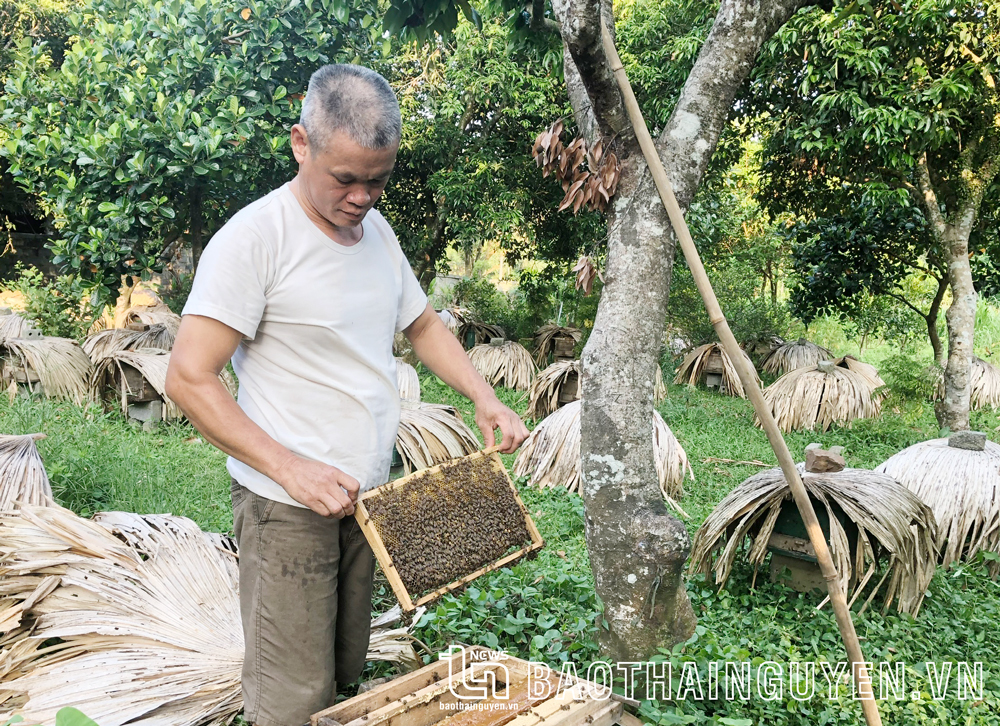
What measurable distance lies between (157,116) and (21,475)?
14.4 feet

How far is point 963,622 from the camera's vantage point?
3.71 metres

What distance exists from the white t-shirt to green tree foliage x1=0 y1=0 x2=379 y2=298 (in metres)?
5.56

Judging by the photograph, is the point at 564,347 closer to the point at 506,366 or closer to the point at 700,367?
the point at 506,366

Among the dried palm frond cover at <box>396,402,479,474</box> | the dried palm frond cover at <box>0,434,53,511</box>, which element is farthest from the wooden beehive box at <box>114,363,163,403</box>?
the dried palm frond cover at <box>0,434,53,511</box>

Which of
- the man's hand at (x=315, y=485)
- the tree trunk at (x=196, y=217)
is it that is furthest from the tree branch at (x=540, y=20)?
the tree trunk at (x=196, y=217)

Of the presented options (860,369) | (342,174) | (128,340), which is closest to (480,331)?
(128,340)

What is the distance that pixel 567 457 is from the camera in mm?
6156

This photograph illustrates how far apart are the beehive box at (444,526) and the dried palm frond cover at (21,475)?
255 cm

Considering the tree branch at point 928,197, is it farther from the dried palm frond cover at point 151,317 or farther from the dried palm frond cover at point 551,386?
the dried palm frond cover at point 151,317

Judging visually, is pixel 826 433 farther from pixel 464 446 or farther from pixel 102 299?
pixel 102 299

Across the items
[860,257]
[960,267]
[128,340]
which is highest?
[860,257]

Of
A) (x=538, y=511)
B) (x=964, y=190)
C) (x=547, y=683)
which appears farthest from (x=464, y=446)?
(x=964, y=190)

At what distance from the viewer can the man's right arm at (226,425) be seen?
200 centimetres

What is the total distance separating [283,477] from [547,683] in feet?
3.18
